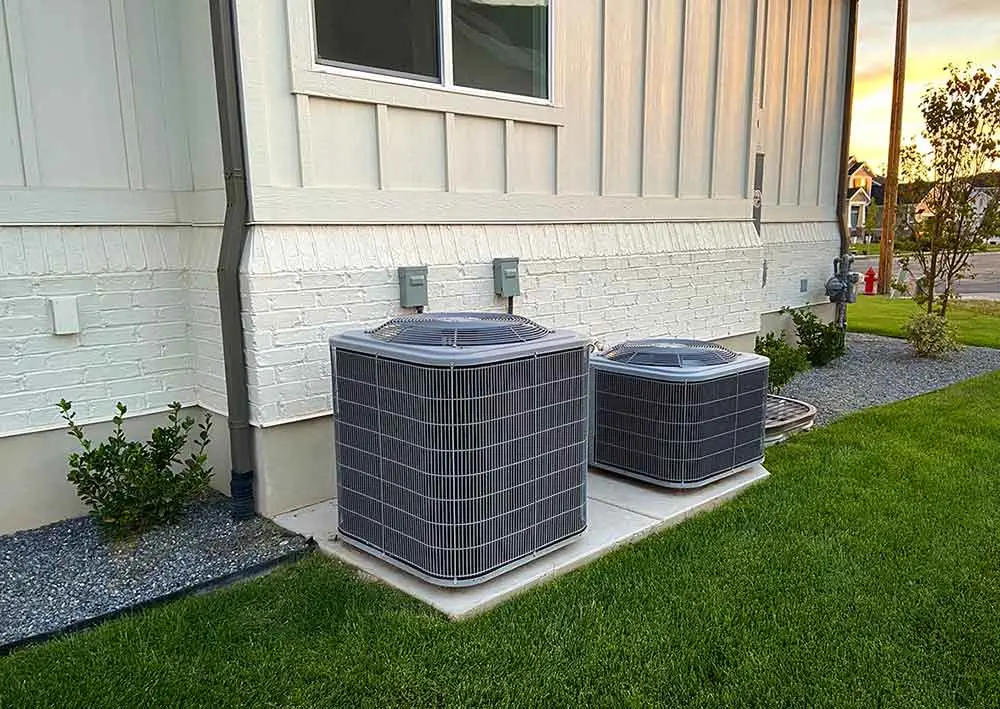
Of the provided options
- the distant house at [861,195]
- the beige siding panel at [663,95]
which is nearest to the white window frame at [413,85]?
the beige siding panel at [663,95]

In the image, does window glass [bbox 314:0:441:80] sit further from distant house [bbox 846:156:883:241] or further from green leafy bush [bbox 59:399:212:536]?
distant house [bbox 846:156:883:241]

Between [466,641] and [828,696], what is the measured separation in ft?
4.07

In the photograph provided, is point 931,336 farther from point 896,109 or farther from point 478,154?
point 896,109

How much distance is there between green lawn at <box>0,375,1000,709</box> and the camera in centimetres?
234

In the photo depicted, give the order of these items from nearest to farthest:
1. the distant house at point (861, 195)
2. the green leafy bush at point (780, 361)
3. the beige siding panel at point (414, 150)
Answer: the beige siding panel at point (414, 150)
the green leafy bush at point (780, 361)
the distant house at point (861, 195)

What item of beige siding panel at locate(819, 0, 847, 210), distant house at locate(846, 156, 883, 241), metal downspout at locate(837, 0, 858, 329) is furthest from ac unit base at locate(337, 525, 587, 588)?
distant house at locate(846, 156, 883, 241)

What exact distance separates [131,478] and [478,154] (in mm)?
2641

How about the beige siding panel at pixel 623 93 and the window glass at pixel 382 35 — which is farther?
the beige siding panel at pixel 623 93

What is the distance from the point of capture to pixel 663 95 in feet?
18.1

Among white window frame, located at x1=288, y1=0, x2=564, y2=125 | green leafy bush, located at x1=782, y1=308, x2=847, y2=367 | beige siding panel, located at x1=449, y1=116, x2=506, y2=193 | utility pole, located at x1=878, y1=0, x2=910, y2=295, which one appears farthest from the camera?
utility pole, located at x1=878, y1=0, x2=910, y2=295

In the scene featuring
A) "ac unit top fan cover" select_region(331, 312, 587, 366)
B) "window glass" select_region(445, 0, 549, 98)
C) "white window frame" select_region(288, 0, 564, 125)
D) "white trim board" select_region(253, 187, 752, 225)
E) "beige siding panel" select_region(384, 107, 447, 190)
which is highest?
"window glass" select_region(445, 0, 549, 98)

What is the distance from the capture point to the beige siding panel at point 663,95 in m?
5.36

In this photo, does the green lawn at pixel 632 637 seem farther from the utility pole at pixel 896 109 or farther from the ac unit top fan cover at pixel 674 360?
the utility pole at pixel 896 109

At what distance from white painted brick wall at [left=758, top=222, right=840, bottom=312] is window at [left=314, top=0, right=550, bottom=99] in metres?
4.58
